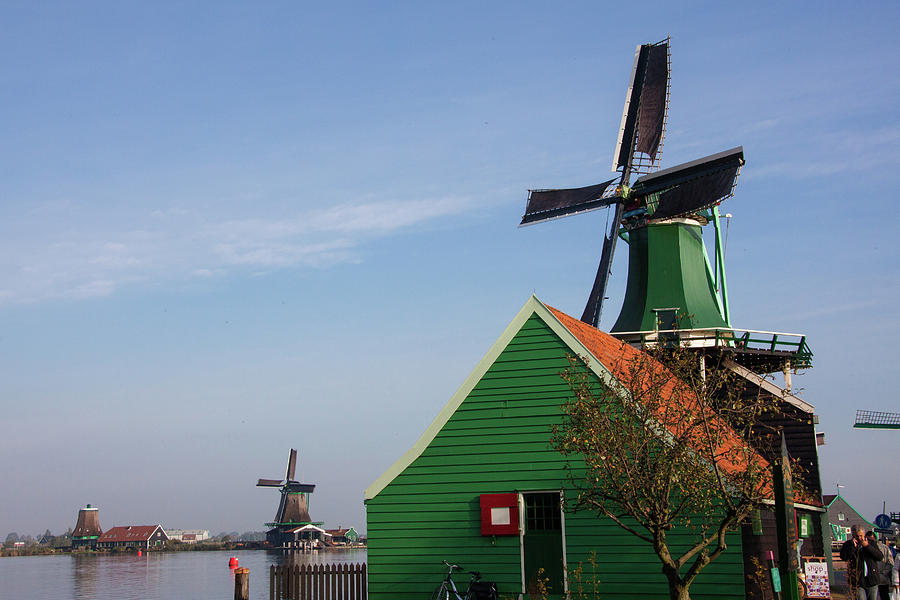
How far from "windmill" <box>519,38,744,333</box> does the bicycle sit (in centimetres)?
1520

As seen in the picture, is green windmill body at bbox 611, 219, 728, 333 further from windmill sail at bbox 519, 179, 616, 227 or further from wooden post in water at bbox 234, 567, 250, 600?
wooden post in water at bbox 234, 567, 250, 600

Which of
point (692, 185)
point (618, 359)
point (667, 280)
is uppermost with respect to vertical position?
point (692, 185)

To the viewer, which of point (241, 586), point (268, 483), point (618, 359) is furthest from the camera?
point (268, 483)

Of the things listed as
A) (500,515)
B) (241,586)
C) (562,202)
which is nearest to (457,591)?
(500,515)

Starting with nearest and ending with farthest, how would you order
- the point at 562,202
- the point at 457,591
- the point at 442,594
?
1. the point at 442,594
2. the point at 457,591
3. the point at 562,202

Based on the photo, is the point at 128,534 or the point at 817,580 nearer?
the point at 817,580

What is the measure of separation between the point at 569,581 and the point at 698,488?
15.3ft

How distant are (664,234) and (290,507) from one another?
96.9 metres

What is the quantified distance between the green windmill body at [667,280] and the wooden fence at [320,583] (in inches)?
651

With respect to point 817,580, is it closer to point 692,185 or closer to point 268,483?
point 692,185

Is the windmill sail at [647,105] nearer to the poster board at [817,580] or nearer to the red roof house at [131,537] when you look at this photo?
the poster board at [817,580]

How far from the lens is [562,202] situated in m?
38.3

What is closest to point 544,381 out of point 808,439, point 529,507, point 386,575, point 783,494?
point 529,507

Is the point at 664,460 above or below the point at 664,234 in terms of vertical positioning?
below
